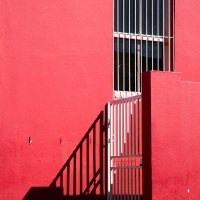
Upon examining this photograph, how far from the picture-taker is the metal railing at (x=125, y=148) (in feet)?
37.7

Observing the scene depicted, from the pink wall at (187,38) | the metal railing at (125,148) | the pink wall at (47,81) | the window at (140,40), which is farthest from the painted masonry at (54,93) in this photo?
the pink wall at (187,38)

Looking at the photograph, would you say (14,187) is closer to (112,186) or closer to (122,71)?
(112,186)

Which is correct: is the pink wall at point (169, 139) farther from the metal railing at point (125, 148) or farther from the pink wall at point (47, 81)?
the pink wall at point (47, 81)

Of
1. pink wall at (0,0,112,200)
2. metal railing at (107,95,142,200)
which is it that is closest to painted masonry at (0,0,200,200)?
pink wall at (0,0,112,200)

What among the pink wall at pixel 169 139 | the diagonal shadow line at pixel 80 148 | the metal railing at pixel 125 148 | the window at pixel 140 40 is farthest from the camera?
the window at pixel 140 40

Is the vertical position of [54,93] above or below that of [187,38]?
below

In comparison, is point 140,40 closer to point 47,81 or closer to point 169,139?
point 47,81

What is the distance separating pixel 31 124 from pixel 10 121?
354 millimetres

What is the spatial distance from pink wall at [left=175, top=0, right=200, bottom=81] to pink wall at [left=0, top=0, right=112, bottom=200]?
4.41 feet

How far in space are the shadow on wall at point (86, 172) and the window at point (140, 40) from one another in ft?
3.13

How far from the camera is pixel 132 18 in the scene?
13.0 metres

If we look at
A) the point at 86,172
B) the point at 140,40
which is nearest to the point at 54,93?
the point at 86,172

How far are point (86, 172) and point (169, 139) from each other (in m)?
2.09

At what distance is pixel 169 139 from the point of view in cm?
1059
